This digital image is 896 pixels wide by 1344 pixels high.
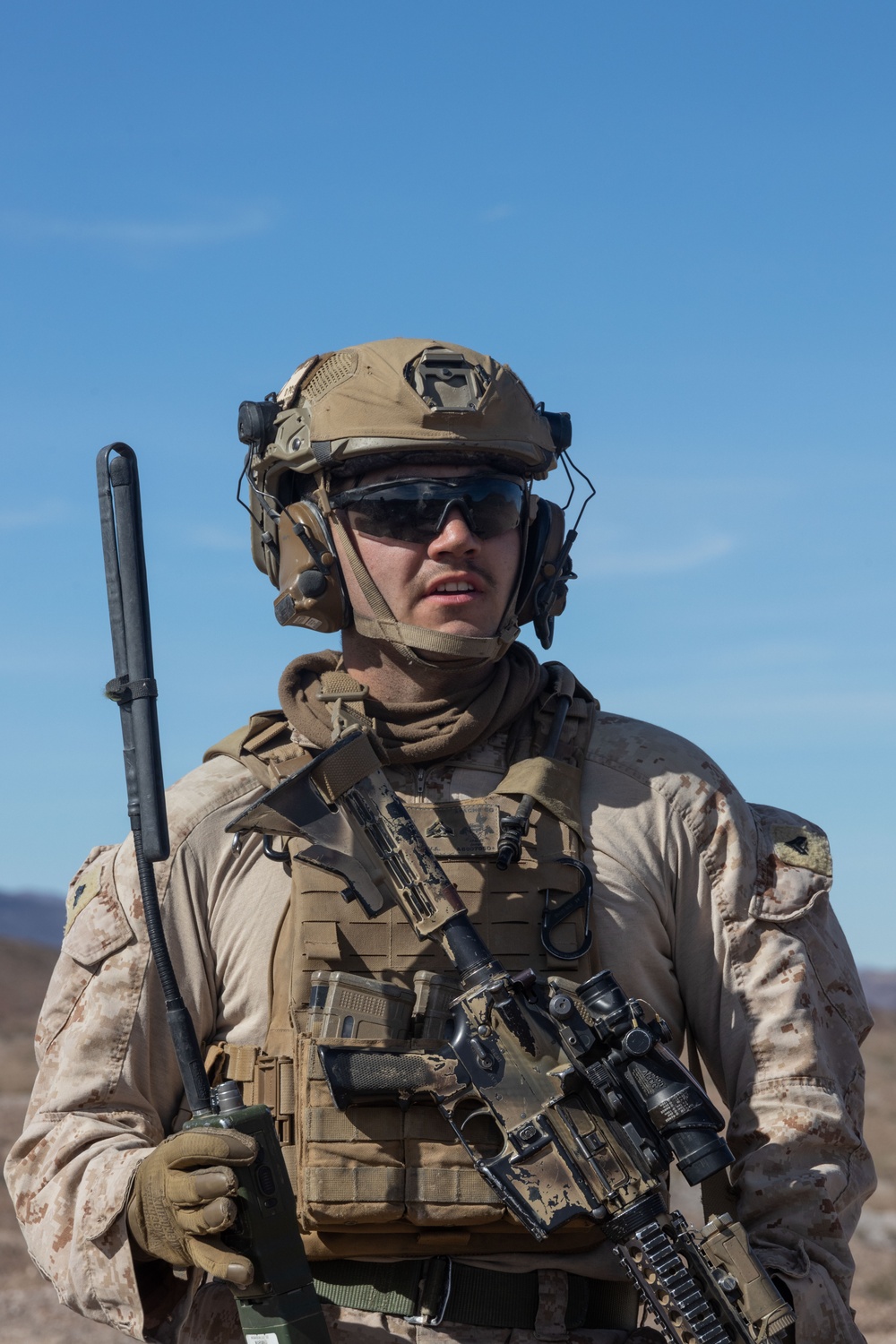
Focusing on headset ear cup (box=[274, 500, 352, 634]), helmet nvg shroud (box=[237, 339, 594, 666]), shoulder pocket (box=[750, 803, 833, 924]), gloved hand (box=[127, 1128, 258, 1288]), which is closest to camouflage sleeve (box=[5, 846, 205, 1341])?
gloved hand (box=[127, 1128, 258, 1288])

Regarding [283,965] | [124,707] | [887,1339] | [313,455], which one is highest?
[313,455]

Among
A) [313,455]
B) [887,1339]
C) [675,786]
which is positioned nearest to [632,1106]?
[675,786]

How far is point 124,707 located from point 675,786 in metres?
1.54

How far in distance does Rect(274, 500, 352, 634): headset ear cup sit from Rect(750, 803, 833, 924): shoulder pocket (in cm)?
135

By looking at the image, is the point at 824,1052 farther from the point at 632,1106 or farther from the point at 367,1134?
the point at 367,1134

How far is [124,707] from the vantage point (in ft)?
14.8

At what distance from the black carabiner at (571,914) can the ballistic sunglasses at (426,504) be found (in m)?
1.02

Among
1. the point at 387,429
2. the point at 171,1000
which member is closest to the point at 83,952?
the point at 171,1000

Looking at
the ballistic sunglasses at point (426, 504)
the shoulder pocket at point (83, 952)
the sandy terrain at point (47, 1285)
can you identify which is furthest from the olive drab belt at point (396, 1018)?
the sandy terrain at point (47, 1285)

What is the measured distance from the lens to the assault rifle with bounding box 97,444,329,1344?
387cm

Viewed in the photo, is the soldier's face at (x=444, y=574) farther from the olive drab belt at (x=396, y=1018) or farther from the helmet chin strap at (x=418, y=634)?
the olive drab belt at (x=396, y=1018)

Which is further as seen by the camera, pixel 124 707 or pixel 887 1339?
pixel 887 1339

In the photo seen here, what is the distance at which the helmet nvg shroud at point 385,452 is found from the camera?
4.64 metres

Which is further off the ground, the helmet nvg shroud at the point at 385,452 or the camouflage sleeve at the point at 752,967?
the helmet nvg shroud at the point at 385,452
